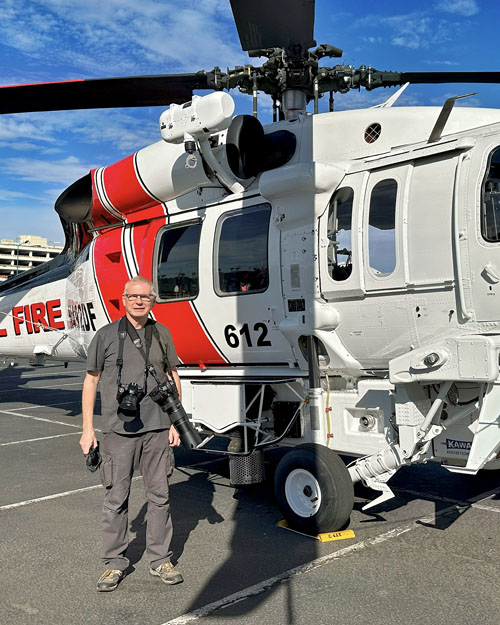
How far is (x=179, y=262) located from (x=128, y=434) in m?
2.96

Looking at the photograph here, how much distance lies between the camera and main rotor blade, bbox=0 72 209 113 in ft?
21.1

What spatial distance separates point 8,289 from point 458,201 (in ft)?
27.4

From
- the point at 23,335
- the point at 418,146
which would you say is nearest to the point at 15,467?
the point at 23,335

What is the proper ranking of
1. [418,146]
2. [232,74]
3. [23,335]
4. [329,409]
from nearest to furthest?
[418,146], [329,409], [232,74], [23,335]

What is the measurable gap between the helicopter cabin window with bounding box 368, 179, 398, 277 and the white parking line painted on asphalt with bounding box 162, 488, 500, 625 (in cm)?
216

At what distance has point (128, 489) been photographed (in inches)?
164

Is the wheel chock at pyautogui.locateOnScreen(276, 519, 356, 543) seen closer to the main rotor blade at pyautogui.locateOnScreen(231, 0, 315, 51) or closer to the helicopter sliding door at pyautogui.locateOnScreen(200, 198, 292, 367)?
the helicopter sliding door at pyautogui.locateOnScreen(200, 198, 292, 367)

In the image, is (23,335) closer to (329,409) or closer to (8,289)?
(8,289)

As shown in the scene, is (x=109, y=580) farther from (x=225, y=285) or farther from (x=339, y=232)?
(x=339, y=232)

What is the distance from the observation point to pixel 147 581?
4203 mm

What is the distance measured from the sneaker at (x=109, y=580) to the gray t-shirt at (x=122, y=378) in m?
0.92

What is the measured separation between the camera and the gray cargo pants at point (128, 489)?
13.4 ft

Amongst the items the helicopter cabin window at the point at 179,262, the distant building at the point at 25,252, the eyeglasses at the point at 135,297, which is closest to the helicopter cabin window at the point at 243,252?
the helicopter cabin window at the point at 179,262

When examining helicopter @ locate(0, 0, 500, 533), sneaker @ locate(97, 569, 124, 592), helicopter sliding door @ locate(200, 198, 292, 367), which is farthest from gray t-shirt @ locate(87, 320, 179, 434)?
helicopter sliding door @ locate(200, 198, 292, 367)
